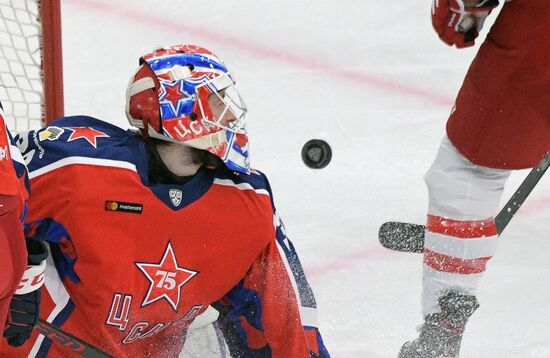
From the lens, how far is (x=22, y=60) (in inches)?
110

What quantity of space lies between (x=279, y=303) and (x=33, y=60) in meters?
1.12

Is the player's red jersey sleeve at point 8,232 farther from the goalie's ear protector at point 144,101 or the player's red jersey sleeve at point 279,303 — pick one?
the player's red jersey sleeve at point 279,303

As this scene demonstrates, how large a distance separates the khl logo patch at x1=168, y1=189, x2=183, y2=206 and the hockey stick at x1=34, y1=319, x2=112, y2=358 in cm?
30

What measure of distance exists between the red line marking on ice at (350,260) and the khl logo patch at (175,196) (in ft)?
3.35

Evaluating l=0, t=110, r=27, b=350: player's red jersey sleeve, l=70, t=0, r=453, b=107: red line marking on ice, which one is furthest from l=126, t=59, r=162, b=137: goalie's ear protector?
l=70, t=0, r=453, b=107: red line marking on ice

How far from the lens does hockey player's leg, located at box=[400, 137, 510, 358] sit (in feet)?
7.16

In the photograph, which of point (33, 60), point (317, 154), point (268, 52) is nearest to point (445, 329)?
point (317, 154)

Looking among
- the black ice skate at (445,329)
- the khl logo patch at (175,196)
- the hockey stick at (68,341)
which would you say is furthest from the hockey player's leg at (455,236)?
the hockey stick at (68,341)

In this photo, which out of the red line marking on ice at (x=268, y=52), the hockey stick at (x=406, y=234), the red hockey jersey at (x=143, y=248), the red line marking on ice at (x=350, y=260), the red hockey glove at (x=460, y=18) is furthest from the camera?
the red line marking on ice at (x=268, y=52)

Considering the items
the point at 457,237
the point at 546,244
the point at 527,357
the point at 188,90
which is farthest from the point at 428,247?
the point at 546,244

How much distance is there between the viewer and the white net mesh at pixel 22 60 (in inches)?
108

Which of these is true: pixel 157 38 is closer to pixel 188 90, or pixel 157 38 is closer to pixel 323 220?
pixel 323 220

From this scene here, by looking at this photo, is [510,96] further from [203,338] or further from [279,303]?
[203,338]

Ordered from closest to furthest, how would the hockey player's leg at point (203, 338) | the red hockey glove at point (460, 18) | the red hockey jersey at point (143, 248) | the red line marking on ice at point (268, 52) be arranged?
1. the red hockey jersey at point (143, 248)
2. the red hockey glove at point (460, 18)
3. the hockey player's leg at point (203, 338)
4. the red line marking on ice at point (268, 52)
